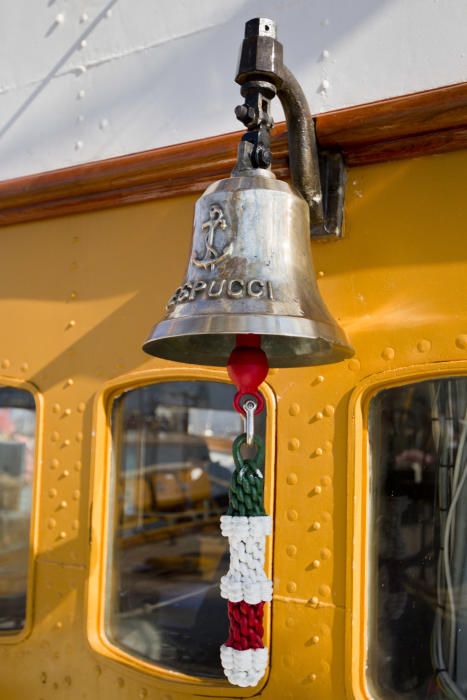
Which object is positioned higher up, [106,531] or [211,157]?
[211,157]

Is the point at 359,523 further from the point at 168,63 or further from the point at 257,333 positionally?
the point at 168,63

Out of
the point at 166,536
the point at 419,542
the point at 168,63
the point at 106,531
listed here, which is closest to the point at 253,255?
the point at 419,542

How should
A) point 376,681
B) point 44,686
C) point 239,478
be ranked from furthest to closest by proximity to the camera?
point 44,686 < point 376,681 < point 239,478

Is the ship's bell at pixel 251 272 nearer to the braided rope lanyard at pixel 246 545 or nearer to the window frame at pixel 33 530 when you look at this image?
the braided rope lanyard at pixel 246 545

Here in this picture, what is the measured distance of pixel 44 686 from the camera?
284cm

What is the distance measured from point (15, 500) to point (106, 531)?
568 millimetres

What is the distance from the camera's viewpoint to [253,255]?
1.79 meters

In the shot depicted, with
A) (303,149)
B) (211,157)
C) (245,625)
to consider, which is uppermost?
(211,157)

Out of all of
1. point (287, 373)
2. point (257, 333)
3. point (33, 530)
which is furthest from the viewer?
point (33, 530)

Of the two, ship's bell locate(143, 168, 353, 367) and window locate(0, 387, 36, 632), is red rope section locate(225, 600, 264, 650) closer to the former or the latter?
ship's bell locate(143, 168, 353, 367)

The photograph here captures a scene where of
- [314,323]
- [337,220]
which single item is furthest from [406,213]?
[314,323]

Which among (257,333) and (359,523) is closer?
(257,333)

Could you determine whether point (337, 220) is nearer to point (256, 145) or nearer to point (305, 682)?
point (256, 145)

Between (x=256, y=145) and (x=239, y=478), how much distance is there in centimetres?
77
